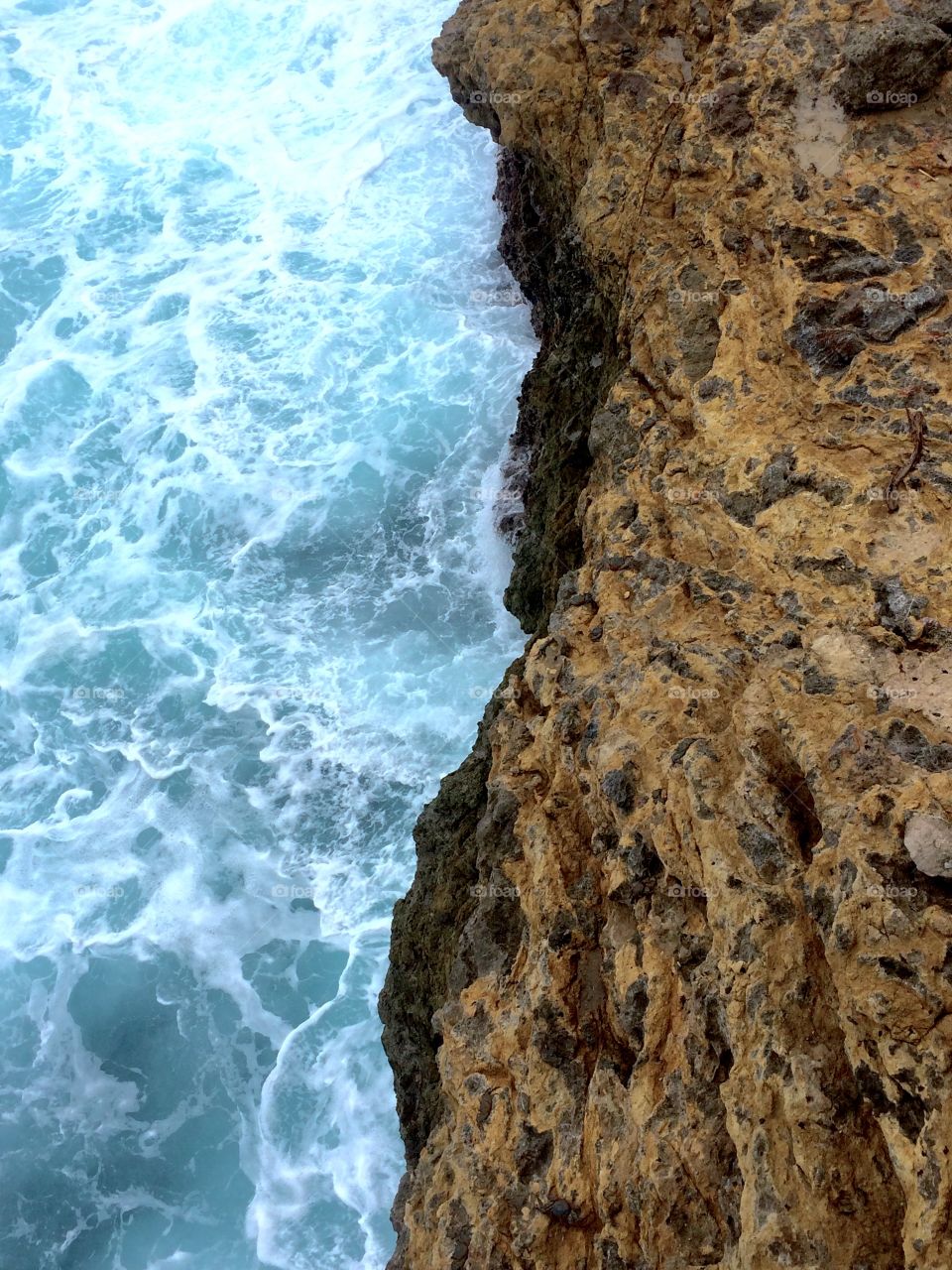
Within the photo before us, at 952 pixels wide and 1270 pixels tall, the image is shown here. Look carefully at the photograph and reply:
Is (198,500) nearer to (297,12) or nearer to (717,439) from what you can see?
(717,439)

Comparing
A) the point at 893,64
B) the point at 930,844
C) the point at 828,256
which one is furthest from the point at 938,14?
the point at 930,844

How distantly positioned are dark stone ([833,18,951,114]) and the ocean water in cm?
1312

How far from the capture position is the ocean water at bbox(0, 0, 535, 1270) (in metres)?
19.5

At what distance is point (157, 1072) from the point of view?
20156 mm

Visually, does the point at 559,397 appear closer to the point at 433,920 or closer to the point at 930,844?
the point at 433,920

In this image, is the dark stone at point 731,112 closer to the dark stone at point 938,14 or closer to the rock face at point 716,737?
the rock face at point 716,737

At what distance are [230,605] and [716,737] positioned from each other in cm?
1718

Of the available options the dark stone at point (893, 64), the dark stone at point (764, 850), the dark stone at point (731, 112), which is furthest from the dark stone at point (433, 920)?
the dark stone at point (893, 64)

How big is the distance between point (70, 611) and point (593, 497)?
1604cm

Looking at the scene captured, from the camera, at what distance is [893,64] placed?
14.1m

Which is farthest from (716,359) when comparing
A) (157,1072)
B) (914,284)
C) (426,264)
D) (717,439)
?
(426,264)

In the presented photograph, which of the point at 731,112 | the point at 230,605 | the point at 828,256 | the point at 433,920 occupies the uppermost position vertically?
the point at 731,112

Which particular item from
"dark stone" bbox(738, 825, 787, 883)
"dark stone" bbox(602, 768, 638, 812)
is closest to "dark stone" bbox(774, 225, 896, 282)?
"dark stone" bbox(602, 768, 638, 812)

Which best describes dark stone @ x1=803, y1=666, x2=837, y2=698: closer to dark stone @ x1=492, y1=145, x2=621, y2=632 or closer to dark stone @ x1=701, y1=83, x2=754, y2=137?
dark stone @ x1=492, y1=145, x2=621, y2=632
